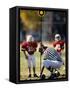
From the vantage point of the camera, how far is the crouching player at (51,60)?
9391mm

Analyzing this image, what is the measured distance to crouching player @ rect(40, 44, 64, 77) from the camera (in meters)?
9.39

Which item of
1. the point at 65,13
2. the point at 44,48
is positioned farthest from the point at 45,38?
the point at 65,13

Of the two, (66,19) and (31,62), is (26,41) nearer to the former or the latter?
(31,62)

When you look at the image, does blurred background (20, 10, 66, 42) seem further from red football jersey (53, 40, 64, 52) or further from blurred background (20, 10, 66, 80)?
red football jersey (53, 40, 64, 52)

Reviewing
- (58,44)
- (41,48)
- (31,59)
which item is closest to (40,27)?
(41,48)

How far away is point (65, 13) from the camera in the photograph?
9625 mm

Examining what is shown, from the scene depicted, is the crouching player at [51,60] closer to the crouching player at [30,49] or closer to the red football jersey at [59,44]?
the red football jersey at [59,44]

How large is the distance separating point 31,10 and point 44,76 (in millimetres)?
1599

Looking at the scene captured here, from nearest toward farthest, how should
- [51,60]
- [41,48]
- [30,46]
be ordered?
1. [30,46]
2. [41,48]
3. [51,60]

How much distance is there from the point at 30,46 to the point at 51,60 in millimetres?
644

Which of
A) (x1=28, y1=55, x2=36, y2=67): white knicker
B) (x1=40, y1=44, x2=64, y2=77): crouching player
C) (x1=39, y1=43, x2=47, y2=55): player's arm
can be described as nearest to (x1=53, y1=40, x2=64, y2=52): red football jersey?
(x1=40, y1=44, x2=64, y2=77): crouching player

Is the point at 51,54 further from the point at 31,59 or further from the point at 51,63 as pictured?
the point at 31,59

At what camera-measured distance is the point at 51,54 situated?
9.47 m

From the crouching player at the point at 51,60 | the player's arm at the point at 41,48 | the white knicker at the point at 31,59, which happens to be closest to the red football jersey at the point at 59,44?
the crouching player at the point at 51,60
